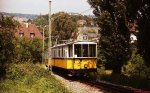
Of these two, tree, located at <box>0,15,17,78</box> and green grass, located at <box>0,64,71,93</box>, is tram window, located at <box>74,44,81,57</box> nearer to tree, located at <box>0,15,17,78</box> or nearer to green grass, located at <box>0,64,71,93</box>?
green grass, located at <box>0,64,71,93</box>

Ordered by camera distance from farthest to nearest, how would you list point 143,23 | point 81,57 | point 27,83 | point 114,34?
point 81,57 < point 114,34 < point 27,83 < point 143,23

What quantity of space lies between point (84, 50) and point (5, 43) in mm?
6806

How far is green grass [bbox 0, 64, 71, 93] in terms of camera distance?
18202mm

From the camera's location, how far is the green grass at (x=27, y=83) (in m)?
18.2

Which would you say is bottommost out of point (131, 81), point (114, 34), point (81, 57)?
point (131, 81)

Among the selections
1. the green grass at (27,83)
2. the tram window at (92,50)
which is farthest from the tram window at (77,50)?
the green grass at (27,83)

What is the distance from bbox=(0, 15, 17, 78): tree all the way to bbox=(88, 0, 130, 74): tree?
6.83 meters

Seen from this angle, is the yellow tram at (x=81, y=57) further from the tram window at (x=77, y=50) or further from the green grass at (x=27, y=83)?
the green grass at (x=27, y=83)

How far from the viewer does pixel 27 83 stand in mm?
21516

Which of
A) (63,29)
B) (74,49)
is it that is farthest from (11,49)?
(63,29)

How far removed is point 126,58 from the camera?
2827cm

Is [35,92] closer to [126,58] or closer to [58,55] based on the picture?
[126,58]

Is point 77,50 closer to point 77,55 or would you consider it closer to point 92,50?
point 77,55

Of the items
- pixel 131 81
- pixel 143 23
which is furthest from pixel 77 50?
pixel 143 23
